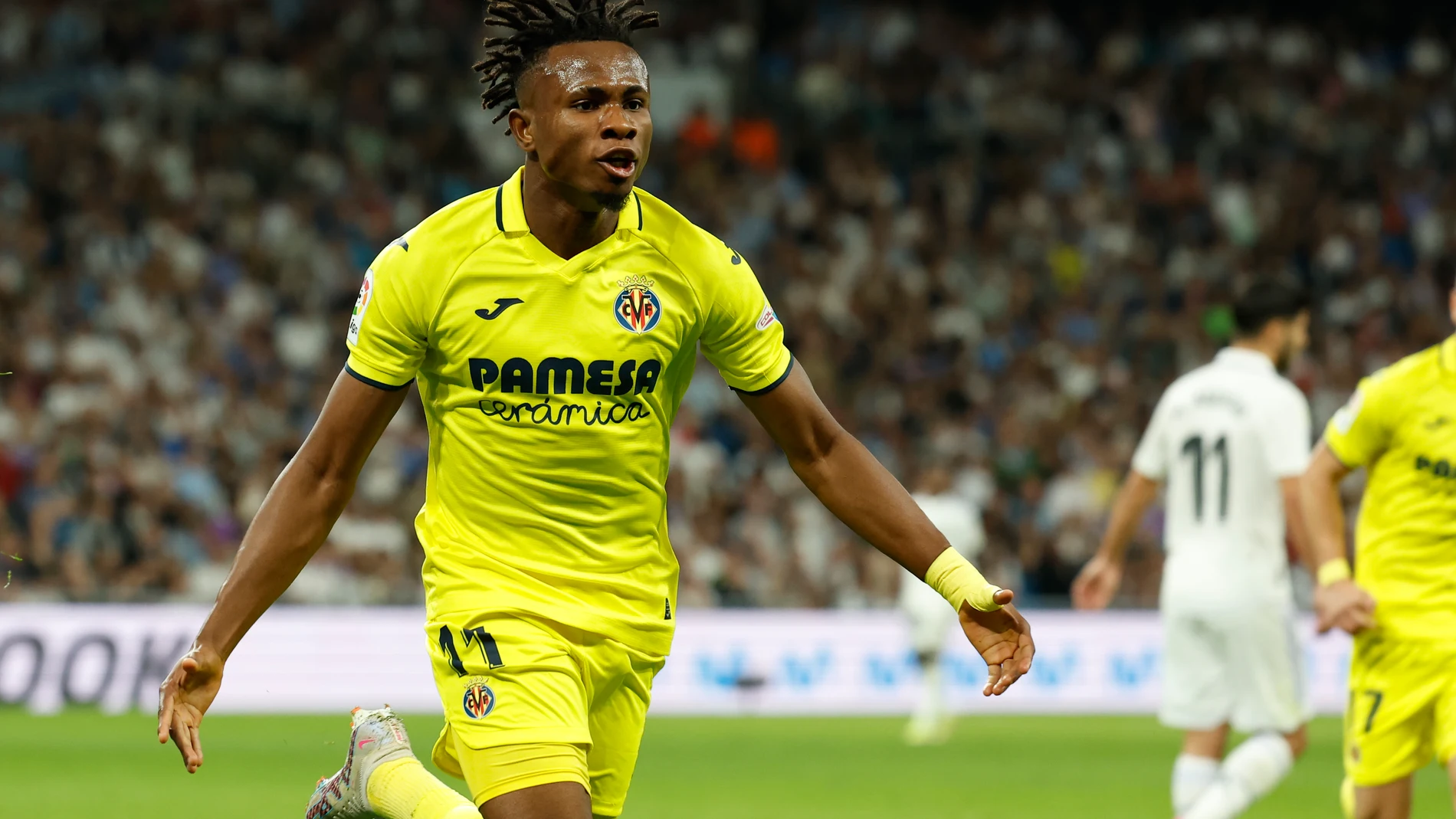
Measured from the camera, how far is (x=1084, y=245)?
23703 millimetres

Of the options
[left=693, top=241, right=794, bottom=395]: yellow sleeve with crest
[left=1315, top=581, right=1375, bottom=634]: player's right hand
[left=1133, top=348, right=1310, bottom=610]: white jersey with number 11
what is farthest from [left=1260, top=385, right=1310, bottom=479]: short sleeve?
[left=693, top=241, right=794, bottom=395]: yellow sleeve with crest

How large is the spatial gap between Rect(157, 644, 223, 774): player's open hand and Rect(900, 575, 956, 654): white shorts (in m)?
11.9

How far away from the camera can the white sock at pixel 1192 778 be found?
8.35 meters

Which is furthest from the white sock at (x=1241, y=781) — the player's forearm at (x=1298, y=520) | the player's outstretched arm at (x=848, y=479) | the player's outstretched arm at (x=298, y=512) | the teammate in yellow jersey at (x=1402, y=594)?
the player's outstretched arm at (x=298, y=512)

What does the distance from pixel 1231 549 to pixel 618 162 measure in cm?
Answer: 473

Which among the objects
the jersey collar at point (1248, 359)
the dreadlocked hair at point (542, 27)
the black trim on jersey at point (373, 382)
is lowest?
the black trim on jersey at point (373, 382)

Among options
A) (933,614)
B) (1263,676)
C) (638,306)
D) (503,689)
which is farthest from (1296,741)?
(933,614)

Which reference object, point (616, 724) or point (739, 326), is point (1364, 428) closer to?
point (739, 326)

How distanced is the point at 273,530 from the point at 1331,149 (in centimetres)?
2223

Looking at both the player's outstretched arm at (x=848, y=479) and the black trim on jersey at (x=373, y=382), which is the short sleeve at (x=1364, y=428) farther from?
the black trim on jersey at (x=373, y=382)

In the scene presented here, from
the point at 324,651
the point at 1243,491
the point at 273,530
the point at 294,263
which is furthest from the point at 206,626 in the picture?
the point at 294,263

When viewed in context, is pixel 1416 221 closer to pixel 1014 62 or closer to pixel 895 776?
pixel 1014 62

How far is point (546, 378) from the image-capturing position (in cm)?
483

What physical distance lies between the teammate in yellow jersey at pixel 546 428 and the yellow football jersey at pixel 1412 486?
2.45 meters
